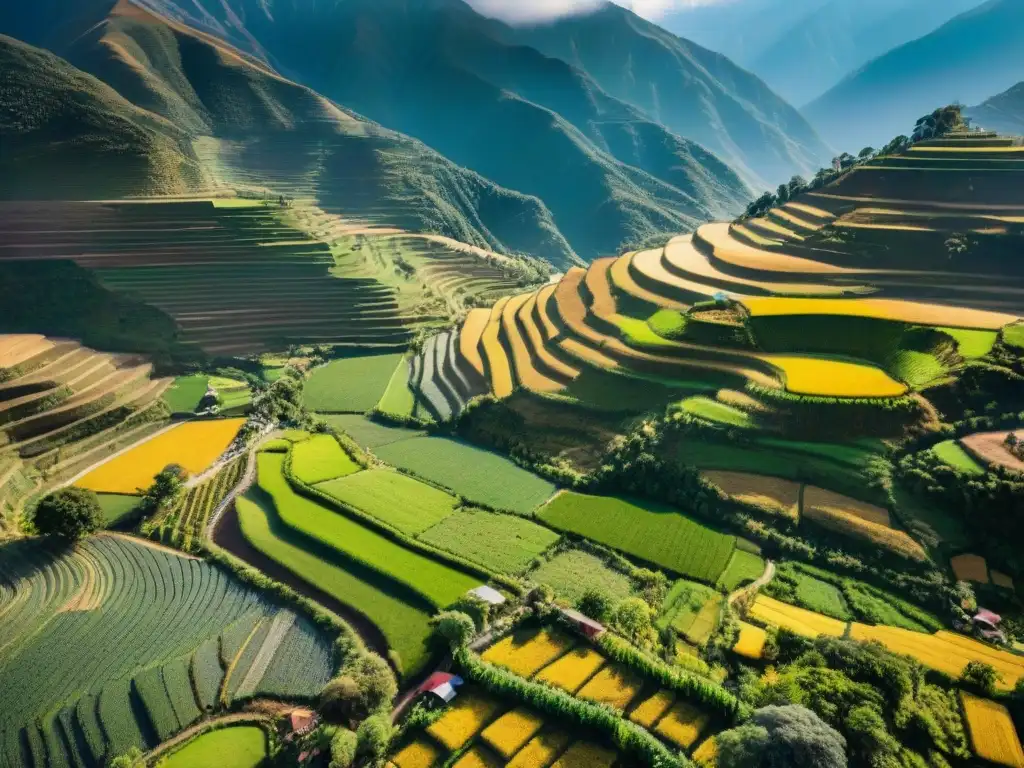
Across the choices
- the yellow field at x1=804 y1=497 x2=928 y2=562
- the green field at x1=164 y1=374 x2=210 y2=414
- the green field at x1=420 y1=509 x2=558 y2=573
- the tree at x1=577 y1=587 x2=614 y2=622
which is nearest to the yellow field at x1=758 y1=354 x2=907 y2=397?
the yellow field at x1=804 y1=497 x2=928 y2=562

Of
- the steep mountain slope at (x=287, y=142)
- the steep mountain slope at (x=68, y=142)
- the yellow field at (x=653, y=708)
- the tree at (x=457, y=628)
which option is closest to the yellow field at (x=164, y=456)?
the tree at (x=457, y=628)

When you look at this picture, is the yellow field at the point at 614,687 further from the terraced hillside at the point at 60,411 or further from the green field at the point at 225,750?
the terraced hillside at the point at 60,411

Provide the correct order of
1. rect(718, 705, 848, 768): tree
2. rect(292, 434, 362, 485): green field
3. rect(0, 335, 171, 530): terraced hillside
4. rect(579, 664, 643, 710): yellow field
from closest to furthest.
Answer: rect(718, 705, 848, 768): tree < rect(579, 664, 643, 710): yellow field < rect(292, 434, 362, 485): green field < rect(0, 335, 171, 530): terraced hillside

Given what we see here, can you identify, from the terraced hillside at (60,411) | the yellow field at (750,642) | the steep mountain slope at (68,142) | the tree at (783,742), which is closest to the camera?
the tree at (783,742)

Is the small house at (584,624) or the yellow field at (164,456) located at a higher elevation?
the yellow field at (164,456)

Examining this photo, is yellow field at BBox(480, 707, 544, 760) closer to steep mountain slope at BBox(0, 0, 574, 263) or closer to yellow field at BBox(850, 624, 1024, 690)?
yellow field at BBox(850, 624, 1024, 690)

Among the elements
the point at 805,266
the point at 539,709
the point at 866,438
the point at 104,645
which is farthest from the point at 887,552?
the point at 104,645

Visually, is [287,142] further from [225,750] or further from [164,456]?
[225,750]
